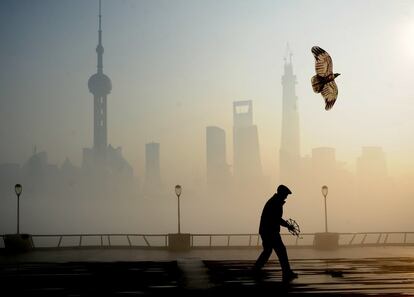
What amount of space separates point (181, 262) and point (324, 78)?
273 inches

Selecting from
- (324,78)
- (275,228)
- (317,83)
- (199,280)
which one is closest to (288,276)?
(275,228)

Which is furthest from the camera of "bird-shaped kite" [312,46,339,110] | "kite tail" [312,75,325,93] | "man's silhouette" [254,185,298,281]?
"kite tail" [312,75,325,93]

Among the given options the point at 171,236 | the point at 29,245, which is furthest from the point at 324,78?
the point at 29,245

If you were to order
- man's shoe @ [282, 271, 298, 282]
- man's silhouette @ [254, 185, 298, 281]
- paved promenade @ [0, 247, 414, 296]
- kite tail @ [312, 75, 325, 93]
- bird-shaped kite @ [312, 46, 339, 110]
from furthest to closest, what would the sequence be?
kite tail @ [312, 75, 325, 93]
bird-shaped kite @ [312, 46, 339, 110]
man's silhouette @ [254, 185, 298, 281]
man's shoe @ [282, 271, 298, 282]
paved promenade @ [0, 247, 414, 296]

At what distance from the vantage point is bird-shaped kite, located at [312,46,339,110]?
12594 mm

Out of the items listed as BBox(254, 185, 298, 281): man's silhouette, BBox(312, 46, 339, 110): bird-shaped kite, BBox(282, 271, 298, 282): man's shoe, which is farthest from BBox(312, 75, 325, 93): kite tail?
BBox(282, 271, 298, 282): man's shoe

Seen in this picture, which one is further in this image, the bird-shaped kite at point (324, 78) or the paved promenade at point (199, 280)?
the bird-shaped kite at point (324, 78)

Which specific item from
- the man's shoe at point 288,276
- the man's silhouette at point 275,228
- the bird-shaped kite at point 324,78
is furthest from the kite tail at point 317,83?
the man's shoe at point 288,276

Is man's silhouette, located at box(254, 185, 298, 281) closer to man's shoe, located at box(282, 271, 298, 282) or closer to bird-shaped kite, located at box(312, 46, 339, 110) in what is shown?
man's shoe, located at box(282, 271, 298, 282)

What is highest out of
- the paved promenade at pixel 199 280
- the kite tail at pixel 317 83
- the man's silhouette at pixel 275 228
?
the kite tail at pixel 317 83

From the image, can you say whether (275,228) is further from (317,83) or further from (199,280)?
(317,83)

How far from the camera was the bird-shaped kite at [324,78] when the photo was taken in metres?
12.6

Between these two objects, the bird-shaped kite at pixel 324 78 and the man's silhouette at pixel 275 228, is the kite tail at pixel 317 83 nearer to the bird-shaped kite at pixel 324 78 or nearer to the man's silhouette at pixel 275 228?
the bird-shaped kite at pixel 324 78

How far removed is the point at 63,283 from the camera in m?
11.7
